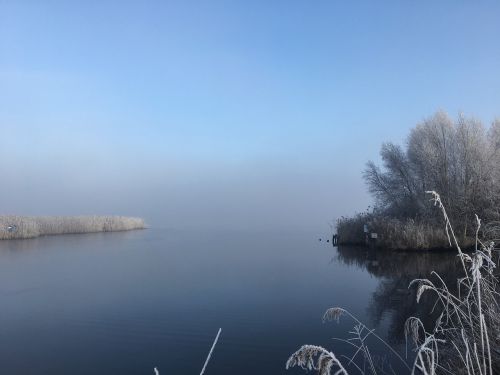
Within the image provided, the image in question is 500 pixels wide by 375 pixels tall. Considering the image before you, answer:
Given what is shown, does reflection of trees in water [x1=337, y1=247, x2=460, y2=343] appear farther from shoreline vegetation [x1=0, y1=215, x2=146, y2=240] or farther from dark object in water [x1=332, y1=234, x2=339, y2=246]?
shoreline vegetation [x1=0, y1=215, x2=146, y2=240]

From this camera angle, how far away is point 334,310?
242 cm

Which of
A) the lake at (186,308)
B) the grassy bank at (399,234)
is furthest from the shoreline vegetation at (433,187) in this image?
the lake at (186,308)

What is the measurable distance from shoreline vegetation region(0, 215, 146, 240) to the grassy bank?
1910cm

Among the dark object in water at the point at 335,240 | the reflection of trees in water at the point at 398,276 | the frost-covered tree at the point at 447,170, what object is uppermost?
the frost-covered tree at the point at 447,170

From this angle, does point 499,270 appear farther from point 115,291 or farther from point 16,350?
point 16,350

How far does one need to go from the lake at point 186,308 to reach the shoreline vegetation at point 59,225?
9549mm

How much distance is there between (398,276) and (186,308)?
6.98 metres

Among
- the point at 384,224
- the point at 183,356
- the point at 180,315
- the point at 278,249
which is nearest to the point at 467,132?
the point at 384,224

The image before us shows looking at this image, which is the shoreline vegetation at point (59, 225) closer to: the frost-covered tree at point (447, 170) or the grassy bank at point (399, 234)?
the grassy bank at point (399, 234)

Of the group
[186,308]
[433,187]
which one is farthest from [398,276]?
[433,187]

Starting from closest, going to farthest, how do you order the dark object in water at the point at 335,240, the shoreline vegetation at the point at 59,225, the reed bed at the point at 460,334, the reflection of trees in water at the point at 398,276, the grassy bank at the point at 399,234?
the reed bed at the point at 460,334 → the reflection of trees in water at the point at 398,276 → the grassy bank at the point at 399,234 → the dark object in water at the point at 335,240 → the shoreline vegetation at the point at 59,225

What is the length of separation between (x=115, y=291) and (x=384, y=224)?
13.8m

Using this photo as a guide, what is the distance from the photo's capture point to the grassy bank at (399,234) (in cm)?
1802

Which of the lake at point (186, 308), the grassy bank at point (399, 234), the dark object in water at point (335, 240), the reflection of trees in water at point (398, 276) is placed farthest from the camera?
the dark object in water at point (335, 240)
